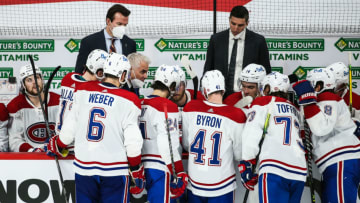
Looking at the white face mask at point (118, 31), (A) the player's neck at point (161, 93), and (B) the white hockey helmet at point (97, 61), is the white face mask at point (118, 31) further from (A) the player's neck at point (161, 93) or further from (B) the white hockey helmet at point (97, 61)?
(A) the player's neck at point (161, 93)

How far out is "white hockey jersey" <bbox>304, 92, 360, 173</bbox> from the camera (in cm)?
360

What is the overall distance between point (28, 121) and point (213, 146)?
71.4 inches

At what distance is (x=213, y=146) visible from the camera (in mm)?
3514

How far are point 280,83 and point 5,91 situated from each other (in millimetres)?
3885

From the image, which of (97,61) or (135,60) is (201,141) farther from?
(135,60)

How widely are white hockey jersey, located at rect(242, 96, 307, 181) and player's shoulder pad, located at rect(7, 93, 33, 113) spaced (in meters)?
2.02

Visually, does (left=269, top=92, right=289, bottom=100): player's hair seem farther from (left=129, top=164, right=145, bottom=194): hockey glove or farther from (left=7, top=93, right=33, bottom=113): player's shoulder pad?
(left=7, top=93, right=33, bottom=113): player's shoulder pad

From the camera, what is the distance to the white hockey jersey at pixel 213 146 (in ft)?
11.5

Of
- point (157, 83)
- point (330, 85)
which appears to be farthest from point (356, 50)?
point (157, 83)

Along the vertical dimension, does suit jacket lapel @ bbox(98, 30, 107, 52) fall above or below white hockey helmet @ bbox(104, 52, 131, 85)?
above

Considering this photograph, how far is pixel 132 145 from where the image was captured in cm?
335

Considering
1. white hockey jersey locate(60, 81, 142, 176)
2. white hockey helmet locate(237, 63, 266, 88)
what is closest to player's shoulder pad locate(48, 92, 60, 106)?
white hockey jersey locate(60, 81, 142, 176)

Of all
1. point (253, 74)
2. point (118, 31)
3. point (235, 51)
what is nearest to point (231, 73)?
point (235, 51)

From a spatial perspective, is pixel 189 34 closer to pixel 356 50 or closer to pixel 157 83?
pixel 356 50
